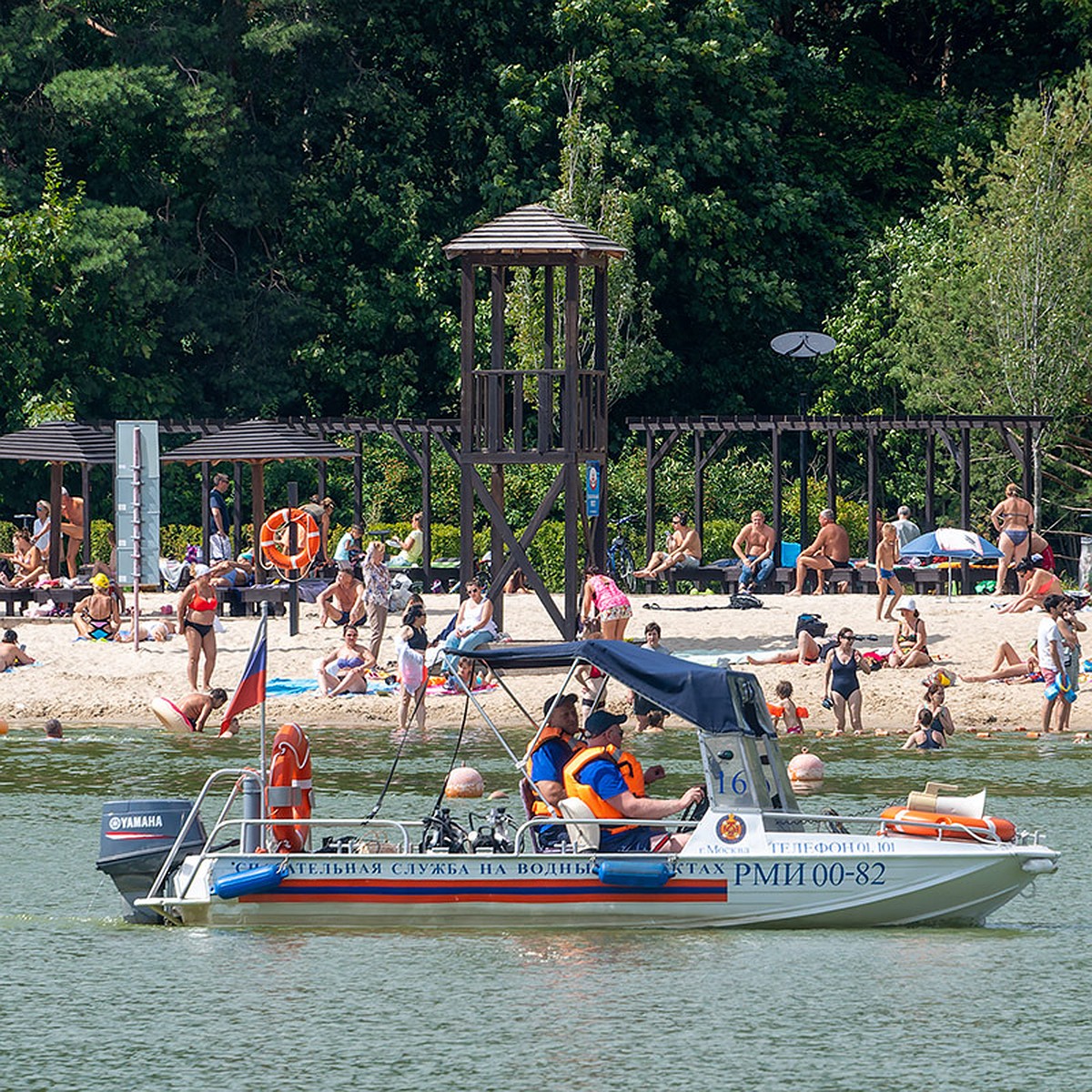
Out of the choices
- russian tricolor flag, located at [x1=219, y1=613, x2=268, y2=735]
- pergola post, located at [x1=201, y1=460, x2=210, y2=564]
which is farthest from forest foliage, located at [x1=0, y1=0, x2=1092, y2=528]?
russian tricolor flag, located at [x1=219, y1=613, x2=268, y2=735]

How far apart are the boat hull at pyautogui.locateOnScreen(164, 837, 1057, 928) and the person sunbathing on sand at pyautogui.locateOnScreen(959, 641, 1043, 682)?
502 inches

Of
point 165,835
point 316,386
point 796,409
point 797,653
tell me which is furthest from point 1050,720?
point 316,386

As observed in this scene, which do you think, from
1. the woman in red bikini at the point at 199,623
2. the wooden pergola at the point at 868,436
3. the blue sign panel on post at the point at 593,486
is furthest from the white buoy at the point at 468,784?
the wooden pergola at the point at 868,436

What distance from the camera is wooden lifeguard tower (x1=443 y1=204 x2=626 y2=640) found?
3094 cm

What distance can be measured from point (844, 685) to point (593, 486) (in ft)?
21.7

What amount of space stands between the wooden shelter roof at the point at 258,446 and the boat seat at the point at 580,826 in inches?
790

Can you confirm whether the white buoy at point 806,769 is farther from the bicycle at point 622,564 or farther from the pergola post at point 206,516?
the pergola post at point 206,516

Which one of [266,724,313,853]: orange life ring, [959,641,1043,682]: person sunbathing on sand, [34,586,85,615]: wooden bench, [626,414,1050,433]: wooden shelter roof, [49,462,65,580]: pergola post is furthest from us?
[49,462,65,580]: pergola post

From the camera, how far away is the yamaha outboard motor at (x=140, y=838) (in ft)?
54.7

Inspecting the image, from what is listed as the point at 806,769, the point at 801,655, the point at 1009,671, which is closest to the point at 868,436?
the point at 801,655

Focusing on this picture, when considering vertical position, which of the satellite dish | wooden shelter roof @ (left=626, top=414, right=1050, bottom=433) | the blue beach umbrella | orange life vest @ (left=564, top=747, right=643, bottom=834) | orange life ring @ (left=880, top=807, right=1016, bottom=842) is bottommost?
orange life ring @ (left=880, top=807, right=1016, bottom=842)

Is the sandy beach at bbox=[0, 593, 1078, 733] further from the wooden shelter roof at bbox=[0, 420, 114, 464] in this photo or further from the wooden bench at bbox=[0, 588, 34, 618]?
the wooden shelter roof at bbox=[0, 420, 114, 464]

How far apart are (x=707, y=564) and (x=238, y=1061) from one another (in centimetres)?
2662

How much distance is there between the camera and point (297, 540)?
1300 inches
